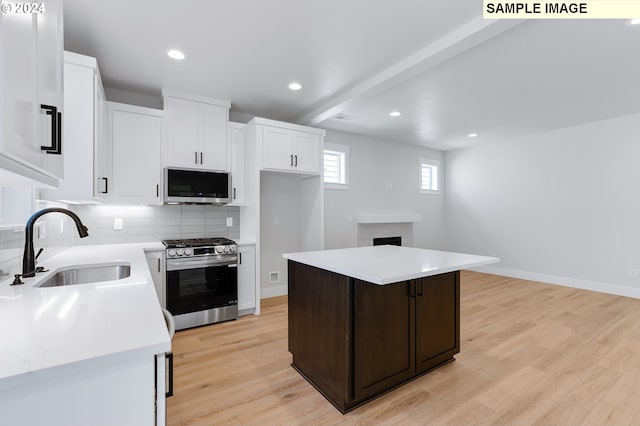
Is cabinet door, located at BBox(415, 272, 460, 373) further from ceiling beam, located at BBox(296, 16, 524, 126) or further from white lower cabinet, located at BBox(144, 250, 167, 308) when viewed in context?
white lower cabinet, located at BBox(144, 250, 167, 308)

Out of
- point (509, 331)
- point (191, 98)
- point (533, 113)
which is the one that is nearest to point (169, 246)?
point (191, 98)

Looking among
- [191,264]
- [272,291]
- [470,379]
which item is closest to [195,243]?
[191,264]

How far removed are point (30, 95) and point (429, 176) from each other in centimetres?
668

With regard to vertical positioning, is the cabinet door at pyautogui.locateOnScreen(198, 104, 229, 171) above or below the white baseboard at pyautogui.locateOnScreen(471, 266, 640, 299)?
above

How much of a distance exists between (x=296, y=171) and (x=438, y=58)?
2078 mm

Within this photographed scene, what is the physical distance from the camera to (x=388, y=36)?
7.93ft

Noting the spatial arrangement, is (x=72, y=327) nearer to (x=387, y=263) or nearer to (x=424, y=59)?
(x=387, y=263)

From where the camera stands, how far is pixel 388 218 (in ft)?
18.2

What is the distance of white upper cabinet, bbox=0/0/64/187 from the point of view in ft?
2.63

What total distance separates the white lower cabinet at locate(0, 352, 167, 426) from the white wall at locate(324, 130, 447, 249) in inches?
165

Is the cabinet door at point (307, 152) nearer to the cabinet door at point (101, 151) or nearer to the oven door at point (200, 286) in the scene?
the oven door at point (200, 286)

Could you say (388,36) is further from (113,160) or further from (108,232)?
(108,232)

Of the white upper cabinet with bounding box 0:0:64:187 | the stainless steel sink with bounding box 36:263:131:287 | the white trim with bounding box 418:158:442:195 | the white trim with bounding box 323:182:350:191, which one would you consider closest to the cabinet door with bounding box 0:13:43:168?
the white upper cabinet with bounding box 0:0:64:187

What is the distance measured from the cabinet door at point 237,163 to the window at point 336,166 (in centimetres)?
159
